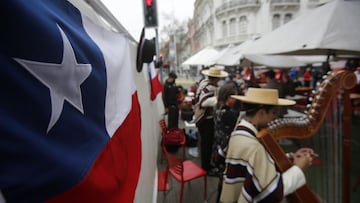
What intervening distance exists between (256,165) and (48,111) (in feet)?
4.72

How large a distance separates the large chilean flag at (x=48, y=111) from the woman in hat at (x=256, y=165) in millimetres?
1120

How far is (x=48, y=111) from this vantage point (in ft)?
1.70

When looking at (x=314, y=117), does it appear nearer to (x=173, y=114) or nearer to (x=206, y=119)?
(x=206, y=119)

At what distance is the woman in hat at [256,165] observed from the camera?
159cm

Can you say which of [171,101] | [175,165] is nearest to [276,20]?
[171,101]

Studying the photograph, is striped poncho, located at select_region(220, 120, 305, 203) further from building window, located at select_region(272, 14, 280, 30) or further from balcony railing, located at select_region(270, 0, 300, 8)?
building window, located at select_region(272, 14, 280, 30)

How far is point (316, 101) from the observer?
77.3 inches

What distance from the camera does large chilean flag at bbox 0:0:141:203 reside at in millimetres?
425

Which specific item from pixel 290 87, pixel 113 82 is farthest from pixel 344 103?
pixel 290 87

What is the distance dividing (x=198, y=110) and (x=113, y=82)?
3.10 m

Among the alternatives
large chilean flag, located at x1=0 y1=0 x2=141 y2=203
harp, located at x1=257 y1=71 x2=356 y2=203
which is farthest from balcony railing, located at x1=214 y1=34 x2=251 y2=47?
large chilean flag, located at x1=0 y1=0 x2=141 y2=203

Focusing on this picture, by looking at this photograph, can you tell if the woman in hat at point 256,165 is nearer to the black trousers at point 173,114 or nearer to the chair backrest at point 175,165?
the chair backrest at point 175,165

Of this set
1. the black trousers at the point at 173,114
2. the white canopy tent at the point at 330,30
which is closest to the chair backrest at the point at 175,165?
the white canopy tent at the point at 330,30

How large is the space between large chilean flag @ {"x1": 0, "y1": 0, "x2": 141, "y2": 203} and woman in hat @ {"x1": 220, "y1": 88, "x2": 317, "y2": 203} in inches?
44.1
